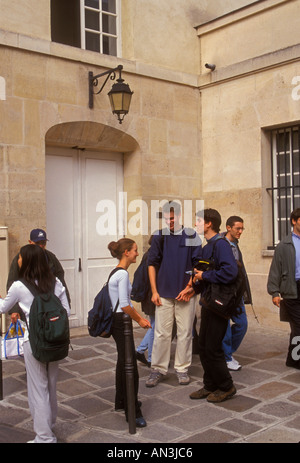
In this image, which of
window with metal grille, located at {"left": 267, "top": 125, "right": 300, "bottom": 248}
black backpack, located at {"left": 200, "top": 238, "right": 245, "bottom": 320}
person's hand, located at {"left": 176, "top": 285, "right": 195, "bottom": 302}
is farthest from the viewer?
window with metal grille, located at {"left": 267, "top": 125, "right": 300, "bottom": 248}

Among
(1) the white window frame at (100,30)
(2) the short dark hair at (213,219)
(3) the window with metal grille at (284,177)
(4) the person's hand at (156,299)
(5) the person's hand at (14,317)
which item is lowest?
(5) the person's hand at (14,317)

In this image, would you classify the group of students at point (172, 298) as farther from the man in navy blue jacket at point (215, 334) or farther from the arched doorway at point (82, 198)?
the arched doorway at point (82, 198)

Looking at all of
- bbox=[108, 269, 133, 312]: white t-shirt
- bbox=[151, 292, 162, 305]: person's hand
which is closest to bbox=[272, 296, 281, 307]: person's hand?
bbox=[151, 292, 162, 305]: person's hand

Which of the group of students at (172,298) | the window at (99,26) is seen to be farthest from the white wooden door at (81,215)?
the group of students at (172,298)

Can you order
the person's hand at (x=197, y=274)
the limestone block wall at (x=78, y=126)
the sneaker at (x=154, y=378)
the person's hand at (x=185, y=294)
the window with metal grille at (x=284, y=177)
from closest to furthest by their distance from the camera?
the person's hand at (x=197, y=274) → the person's hand at (x=185, y=294) → the sneaker at (x=154, y=378) → the limestone block wall at (x=78, y=126) → the window with metal grille at (x=284, y=177)

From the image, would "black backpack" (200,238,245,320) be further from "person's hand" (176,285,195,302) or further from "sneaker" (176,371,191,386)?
"sneaker" (176,371,191,386)

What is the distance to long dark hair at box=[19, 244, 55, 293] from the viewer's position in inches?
146

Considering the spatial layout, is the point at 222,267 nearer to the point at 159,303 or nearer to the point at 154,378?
the point at 159,303

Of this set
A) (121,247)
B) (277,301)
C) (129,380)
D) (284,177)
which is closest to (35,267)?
(121,247)

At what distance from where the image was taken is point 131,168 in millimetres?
8414

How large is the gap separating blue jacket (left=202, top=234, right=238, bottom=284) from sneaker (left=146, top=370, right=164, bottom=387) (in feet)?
4.21

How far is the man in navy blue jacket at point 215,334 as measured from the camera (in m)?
4.57

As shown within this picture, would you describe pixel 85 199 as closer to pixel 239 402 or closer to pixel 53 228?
pixel 53 228

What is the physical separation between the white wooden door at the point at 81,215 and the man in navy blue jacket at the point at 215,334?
347 cm
